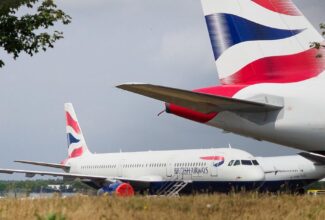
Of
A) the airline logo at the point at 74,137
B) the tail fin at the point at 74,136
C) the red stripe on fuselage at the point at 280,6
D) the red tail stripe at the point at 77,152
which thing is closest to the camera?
the red stripe on fuselage at the point at 280,6

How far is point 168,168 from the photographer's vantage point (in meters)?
43.9

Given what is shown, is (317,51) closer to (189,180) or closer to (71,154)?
(189,180)

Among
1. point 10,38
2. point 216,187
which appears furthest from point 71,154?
point 10,38

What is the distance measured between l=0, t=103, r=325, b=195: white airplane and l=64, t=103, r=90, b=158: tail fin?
1.02 metres

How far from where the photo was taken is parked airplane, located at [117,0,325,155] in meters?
13.9

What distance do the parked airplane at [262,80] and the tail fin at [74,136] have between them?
1669 inches

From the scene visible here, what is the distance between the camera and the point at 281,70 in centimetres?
1509

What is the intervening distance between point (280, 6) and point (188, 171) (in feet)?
87.3

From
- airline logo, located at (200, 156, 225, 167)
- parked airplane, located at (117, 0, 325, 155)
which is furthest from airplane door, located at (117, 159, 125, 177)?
parked airplane, located at (117, 0, 325, 155)

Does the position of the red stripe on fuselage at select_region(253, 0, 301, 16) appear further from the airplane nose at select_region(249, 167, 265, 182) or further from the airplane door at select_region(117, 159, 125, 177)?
the airplane door at select_region(117, 159, 125, 177)

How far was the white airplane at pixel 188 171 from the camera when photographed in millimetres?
39500

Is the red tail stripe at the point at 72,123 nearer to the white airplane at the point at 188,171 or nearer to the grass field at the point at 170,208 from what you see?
the white airplane at the point at 188,171

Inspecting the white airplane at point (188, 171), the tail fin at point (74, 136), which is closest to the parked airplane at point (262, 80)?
the white airplane at point (188, 171)

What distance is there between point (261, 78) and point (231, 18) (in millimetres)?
1572
